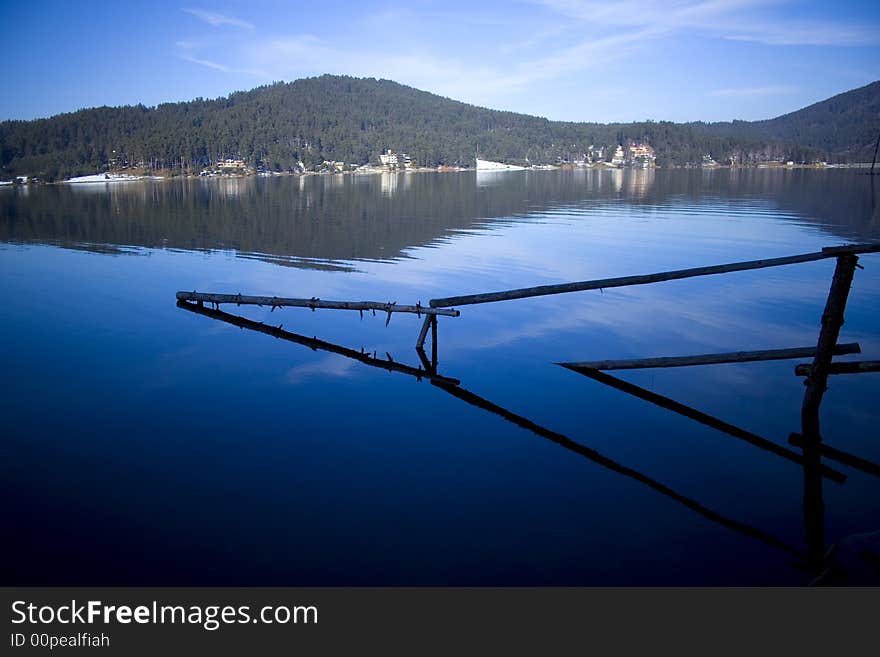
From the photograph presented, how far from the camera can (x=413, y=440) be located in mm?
11406

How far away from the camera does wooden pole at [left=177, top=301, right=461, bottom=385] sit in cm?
1497

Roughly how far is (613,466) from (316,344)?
32.2 feet

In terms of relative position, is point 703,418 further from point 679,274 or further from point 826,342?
point 679,274

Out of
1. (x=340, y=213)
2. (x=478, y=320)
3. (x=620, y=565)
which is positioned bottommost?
(x=620, y=565)

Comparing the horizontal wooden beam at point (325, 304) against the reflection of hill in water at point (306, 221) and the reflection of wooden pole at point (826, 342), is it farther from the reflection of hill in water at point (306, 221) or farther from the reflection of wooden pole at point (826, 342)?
the reflection of hill in water at point (306, 221)


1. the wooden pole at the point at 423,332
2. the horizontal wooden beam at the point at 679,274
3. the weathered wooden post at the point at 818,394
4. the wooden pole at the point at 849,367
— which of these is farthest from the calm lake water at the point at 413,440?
the horizontal wooden beam at the point at 679,274

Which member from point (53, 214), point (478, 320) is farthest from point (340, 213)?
point (478, 320)

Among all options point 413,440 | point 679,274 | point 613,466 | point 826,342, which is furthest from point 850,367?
point 413,440

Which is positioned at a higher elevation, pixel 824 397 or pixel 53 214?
pixel 53 214

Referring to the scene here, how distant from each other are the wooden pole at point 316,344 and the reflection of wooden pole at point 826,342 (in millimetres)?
7167

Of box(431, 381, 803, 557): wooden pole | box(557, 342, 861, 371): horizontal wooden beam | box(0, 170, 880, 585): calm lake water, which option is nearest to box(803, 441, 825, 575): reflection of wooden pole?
box(0, 170, 880, 585): calm lake water

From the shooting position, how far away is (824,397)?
12883mm
